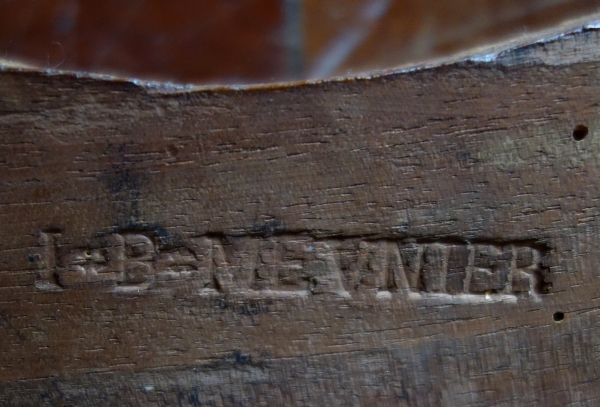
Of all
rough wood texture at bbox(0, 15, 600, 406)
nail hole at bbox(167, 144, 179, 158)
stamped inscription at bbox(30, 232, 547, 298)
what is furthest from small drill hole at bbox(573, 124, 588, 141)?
nail hole at bbox(167, 144, 179, 158)

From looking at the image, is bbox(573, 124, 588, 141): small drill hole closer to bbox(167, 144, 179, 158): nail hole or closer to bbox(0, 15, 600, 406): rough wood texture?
bbox(0, 15, 600, 406): rough wood texture

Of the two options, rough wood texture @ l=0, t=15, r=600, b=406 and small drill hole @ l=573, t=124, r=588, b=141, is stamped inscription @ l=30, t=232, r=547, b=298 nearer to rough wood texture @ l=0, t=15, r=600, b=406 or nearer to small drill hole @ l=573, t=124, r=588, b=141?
rough wood texture @ l=0, t=15, r=600, b=406

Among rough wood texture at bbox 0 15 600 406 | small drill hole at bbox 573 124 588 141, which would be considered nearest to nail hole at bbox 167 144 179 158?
rough wood texture at bbox 0 15 600 406

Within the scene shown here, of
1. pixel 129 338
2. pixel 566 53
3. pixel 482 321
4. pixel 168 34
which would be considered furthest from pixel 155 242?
pixel 566 53

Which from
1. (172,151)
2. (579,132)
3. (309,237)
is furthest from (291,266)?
(579,132)

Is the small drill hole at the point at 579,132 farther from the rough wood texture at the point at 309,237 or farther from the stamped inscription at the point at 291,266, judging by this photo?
the stamped inscription at the point at 291,266

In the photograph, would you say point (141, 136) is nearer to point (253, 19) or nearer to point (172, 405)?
point (253, 19)

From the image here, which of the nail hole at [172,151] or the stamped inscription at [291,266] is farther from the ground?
the nail hole at [172,151]

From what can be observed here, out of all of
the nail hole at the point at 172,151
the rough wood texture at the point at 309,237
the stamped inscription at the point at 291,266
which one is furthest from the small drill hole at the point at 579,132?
the nail hole at the point at 172,151

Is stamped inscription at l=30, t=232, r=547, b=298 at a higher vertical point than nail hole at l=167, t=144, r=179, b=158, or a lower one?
lower
